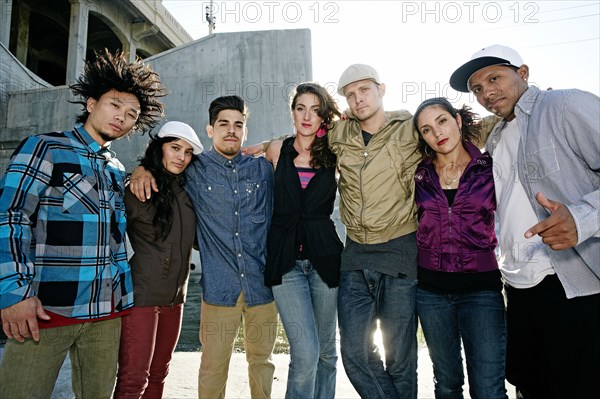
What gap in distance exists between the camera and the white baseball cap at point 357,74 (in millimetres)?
2832

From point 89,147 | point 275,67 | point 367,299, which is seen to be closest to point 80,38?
point 275,67

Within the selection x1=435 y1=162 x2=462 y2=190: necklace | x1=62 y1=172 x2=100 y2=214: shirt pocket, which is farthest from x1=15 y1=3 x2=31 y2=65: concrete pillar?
x1=435 y1=162 x2=462 y2=190: necklace

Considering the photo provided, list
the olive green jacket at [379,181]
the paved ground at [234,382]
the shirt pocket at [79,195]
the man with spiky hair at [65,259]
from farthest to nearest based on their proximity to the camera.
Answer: the paved ground at [234,382]
the olive green jacket at [379,181]
the shirt pocket at [79,195]
the man with spiky hair at [65,259]

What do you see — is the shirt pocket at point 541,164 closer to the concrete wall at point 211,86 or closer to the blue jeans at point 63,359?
the blue jeans at point 63,359

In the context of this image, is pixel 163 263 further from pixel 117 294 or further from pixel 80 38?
pixel 80 38

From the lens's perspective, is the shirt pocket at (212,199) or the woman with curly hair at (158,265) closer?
the woman with curly hair at (158,265)

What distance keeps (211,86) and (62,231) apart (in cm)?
1323

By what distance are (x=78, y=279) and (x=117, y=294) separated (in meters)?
0.29

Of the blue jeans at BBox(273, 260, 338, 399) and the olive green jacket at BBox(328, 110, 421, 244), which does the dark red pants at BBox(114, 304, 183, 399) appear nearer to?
the blue jeans at BBox(273, 260, 338, 399)

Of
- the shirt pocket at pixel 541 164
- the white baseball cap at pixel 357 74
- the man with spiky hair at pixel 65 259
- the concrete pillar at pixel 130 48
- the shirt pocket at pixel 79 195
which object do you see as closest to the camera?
the man with spiky hair at pixel 65 259

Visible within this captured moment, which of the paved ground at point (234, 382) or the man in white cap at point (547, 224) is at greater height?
the man in white cap at point (547, 224)


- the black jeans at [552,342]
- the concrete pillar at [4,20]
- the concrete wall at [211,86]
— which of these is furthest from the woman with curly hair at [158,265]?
the concrete pillar at [4,20]

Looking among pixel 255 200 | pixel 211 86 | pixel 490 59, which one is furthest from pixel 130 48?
pixel 490 59

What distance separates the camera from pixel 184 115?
14250 millimetres
